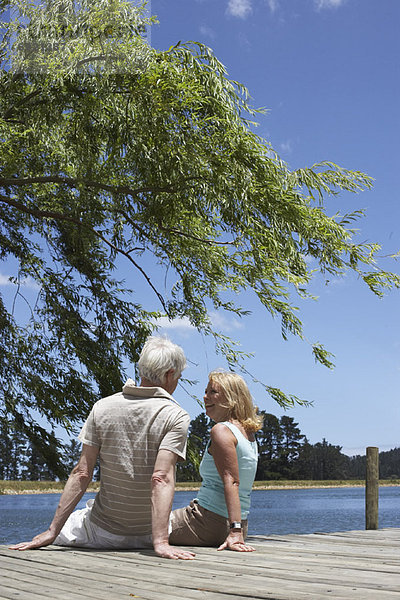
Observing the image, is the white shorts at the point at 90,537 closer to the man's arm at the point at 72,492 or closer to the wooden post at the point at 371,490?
the man's arm at the point at 72,492

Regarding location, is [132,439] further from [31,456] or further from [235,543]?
[31,456]

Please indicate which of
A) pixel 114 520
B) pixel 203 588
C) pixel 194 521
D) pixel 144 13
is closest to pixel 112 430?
pixel 114 520

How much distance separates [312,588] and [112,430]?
131cm

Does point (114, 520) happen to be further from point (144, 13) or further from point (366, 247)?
point (144, 13)

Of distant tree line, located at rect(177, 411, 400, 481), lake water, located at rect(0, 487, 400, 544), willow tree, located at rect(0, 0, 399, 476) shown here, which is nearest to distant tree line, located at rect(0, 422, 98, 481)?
willow tree, located at rect(0, 0, 399, 476)

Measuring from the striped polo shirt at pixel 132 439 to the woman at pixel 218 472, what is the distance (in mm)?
289

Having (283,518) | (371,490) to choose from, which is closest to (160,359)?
(371,490)

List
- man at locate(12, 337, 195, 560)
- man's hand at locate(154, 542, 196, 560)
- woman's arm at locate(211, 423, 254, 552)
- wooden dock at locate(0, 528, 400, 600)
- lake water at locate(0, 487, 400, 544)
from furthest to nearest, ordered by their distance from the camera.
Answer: lake water at locate(0, 487, 400, 544), woman's arm at locate(211, 423, 254, 552), man at locate(12, 337, 195, 560), man's hand at locate(154, 542, 196, 560), wooden dock at locate(0, 528, 400, 600)

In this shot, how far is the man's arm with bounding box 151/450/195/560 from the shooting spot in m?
3.36

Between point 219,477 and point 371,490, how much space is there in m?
3.96

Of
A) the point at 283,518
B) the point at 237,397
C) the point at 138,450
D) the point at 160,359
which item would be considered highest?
the point at 160,359

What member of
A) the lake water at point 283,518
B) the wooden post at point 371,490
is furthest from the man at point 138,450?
the lake water at point 283,518

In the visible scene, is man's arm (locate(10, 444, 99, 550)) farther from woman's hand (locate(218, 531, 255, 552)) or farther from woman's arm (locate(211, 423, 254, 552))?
woman's hand (locate(218, 531, 255, 552))

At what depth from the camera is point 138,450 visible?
354 centimetres
